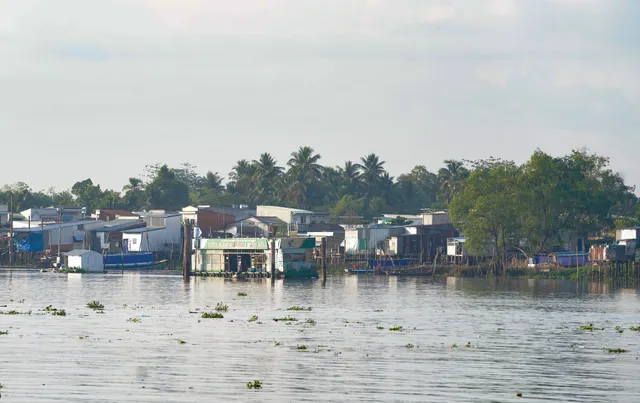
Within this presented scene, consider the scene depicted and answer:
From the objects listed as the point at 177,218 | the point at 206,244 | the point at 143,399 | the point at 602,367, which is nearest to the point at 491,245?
the point at 206,244

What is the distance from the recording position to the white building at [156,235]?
A: 153125mm

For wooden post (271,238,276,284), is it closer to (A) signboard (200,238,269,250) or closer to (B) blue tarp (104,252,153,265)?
(A) signboard (200,238,269,250)

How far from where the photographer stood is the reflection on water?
117 feet

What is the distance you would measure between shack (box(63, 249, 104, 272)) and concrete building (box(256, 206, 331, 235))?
1294 inches

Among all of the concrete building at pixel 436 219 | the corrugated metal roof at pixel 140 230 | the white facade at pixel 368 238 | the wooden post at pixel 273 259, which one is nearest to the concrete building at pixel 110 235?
the corrugated metal roof at pixel 140 230

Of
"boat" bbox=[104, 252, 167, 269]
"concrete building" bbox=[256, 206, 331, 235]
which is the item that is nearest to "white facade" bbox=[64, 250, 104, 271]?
Result: "boat" bbox=[104, 252, 167, 269]

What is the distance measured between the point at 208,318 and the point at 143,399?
29339 millimetres

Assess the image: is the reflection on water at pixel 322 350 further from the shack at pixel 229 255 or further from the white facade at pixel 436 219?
the white facade at pixel 436 219

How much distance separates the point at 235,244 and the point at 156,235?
3224 centimetres

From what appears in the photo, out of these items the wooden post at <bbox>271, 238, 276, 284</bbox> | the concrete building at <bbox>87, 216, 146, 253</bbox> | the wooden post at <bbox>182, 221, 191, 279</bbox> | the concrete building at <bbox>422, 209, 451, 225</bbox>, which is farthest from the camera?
the concrete building at <bbox>87, 216, 146, 253</bbox>

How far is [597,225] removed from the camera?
438 ft

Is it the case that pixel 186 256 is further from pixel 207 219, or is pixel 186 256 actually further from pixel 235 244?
pixel 207 219

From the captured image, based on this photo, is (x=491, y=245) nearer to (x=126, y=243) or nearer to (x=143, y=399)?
(x=126, y=243)

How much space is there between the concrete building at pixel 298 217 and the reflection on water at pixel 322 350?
7669 cm
